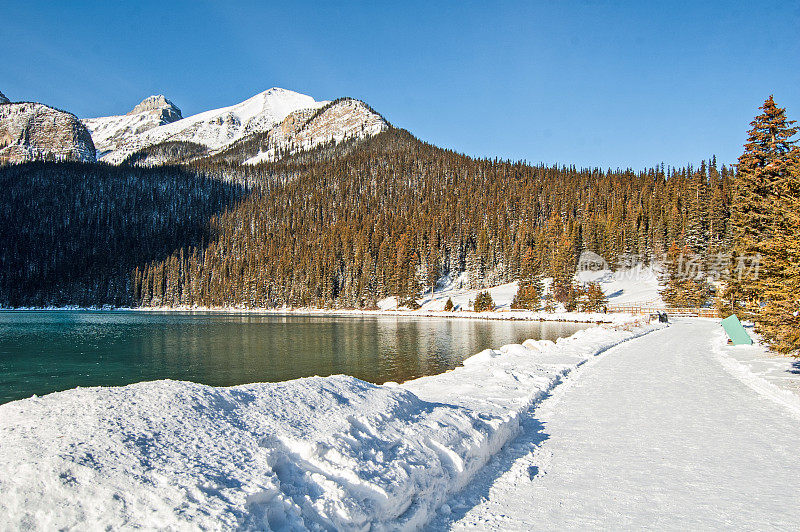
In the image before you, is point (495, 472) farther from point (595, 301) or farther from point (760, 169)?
point (595, 301)

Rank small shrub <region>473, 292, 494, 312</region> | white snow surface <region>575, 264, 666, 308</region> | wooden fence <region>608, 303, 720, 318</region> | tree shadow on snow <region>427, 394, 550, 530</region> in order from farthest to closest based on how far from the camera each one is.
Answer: small shrub <region>473, 292, 494, 312</region> → white snow surface <region>575, 264, 666, 308</region> → wooden fence <region>608, 303, 720, 318</region> → tree shadow on snow <region>427, 394, 550, 530</region>

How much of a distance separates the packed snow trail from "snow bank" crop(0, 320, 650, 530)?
66cm

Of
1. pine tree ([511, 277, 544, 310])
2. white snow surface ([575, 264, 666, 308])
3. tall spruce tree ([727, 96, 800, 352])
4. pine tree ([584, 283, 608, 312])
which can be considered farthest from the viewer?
pine tree ([511, 277, 544, 310])

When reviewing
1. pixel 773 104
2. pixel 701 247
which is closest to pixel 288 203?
pixel 701 247

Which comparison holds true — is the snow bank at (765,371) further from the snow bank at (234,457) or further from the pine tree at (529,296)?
the pine tree at (529,296)

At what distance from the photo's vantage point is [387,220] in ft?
470

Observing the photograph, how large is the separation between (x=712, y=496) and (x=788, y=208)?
12473mm

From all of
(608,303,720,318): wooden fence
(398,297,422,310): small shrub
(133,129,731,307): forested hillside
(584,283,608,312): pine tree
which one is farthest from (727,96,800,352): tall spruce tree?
(398,297,422,310): small shrub

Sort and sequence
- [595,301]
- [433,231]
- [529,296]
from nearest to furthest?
[595,301] → [529,296] → [433,231]

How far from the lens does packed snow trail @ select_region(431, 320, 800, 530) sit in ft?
17.2

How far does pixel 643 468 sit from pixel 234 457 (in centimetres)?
585

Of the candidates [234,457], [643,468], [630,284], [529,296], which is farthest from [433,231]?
[234,457]

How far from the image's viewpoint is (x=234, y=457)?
4.58 meters

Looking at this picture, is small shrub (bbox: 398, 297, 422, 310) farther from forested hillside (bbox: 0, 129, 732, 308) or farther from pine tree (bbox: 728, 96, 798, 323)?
pine tree (bbox: 728, 96, 798, 323)
